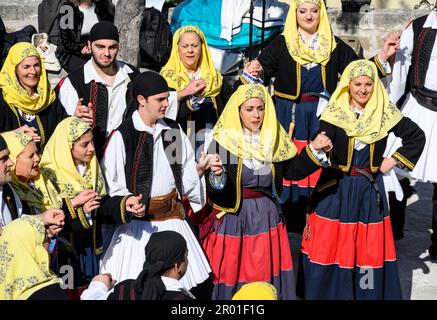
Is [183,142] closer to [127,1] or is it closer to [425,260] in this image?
[425,260]

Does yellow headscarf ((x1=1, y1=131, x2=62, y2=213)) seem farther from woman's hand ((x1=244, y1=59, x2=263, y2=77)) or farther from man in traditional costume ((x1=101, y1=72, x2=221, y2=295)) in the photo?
woman's hand ((x1=244, y1=59, x2=263, y2=77))

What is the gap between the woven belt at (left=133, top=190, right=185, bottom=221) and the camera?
6875mm

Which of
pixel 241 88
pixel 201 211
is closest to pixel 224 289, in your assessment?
pixel 201 211

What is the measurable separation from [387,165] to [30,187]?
2484 millimetres

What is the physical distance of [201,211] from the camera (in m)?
7.59

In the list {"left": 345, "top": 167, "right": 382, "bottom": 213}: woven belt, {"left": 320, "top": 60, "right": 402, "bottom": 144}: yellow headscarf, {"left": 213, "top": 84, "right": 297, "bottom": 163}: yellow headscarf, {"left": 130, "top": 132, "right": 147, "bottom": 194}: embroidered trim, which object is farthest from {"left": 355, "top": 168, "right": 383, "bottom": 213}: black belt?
{"left": 130, "top": 132, "right": 147, "bottom": 194}: embroidered trim

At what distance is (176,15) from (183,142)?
4.17m

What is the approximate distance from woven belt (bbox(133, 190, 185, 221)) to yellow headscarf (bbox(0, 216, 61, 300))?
4.53ft

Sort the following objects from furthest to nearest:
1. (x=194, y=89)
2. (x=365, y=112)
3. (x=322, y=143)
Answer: (x=194, y=89)
(x=365, y=112)
(x=322, y=143)

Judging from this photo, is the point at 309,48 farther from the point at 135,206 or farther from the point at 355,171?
the point at 135,206

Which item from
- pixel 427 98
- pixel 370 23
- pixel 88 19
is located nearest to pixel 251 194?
pixel 427 98

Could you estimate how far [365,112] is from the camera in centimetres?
736

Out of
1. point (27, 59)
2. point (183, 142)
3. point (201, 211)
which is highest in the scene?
point (27, 59)

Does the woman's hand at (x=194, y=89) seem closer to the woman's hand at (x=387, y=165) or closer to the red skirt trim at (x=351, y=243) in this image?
the red skirt trim at (x=351, y=243)
